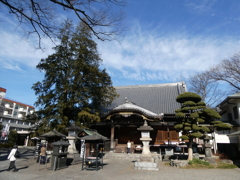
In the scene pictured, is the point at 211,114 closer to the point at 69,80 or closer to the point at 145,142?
the point at 145,142

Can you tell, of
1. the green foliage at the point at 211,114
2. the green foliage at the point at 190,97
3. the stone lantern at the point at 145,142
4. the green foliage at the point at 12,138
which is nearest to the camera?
the stone lantern at the point at 145,142

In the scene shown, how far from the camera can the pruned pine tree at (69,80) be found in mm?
13789

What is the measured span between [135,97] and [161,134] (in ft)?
21.8

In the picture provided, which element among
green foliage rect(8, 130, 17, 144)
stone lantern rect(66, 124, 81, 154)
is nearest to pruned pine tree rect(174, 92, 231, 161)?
stone lantern rect(66, 124, 81, 154)

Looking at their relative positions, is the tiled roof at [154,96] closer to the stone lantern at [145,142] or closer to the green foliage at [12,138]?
the stone lantern at [145,142]

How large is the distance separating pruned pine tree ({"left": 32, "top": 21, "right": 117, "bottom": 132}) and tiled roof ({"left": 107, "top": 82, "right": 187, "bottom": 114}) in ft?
17.6

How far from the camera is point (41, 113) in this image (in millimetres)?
14148

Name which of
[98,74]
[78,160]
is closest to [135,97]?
[98,74]

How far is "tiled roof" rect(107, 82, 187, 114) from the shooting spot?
62.5ft

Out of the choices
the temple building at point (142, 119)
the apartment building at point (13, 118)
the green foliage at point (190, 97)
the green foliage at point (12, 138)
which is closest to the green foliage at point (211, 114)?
the green foliage at point (190, 97)

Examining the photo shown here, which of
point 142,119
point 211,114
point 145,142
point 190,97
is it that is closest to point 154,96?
point 142,119

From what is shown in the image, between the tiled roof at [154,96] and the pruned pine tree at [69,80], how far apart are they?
5377 millimetres

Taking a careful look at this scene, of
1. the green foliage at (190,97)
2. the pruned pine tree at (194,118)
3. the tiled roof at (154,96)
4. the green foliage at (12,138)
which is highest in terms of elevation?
the tiled roof at (154,96)

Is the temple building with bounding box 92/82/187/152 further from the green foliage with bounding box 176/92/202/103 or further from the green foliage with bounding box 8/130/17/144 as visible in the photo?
the green foliage with bounding box 8/130/17/144
